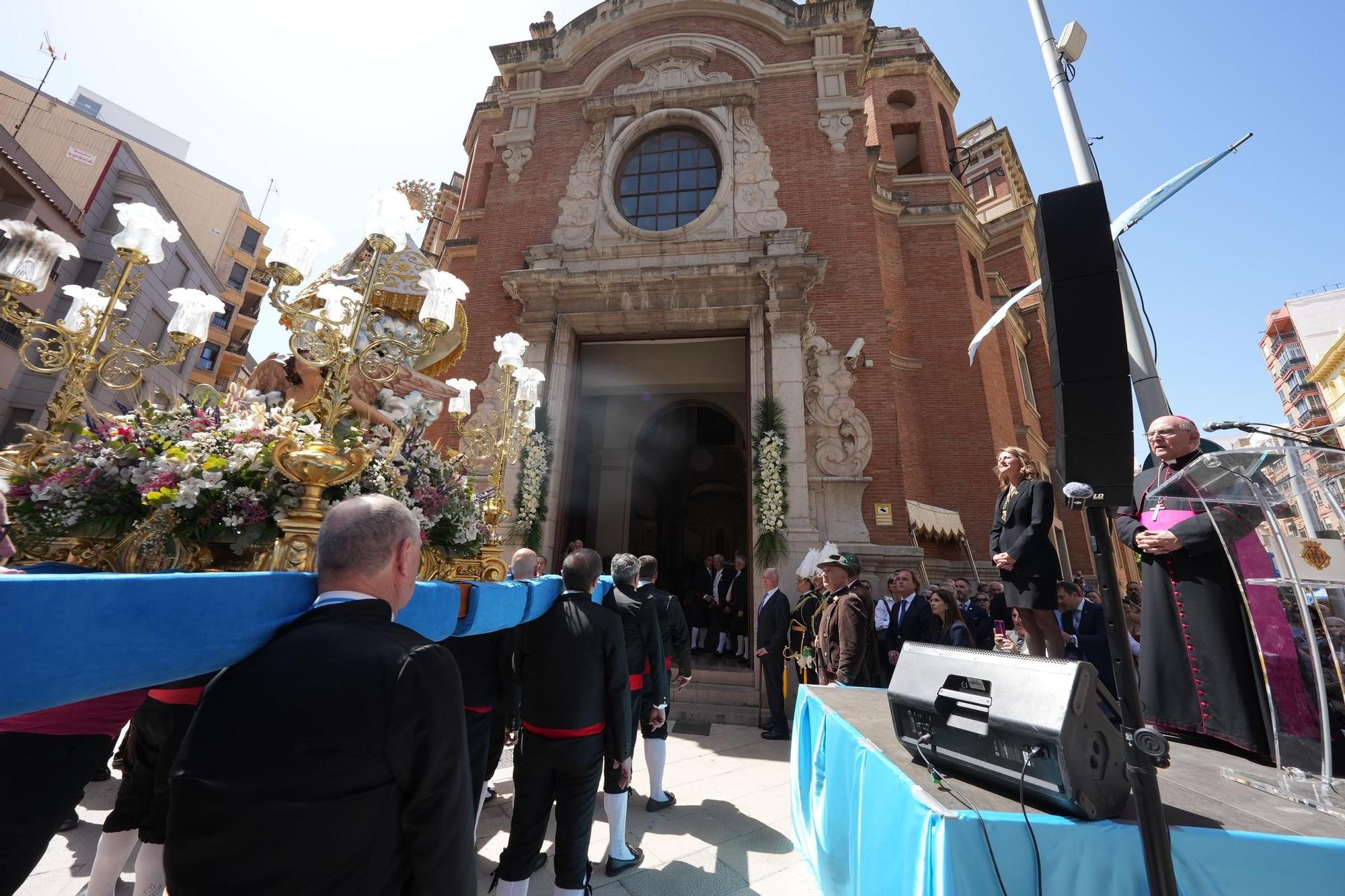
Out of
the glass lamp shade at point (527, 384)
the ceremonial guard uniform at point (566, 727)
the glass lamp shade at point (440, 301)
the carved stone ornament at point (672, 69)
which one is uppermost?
the carved stone ornament at point (672, 69)

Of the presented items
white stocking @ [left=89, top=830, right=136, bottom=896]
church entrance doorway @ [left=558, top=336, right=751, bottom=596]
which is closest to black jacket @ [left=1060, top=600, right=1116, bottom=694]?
white stocking @ [left=89, top=830, right=136, bottom=896]

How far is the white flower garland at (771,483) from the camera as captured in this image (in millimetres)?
8430

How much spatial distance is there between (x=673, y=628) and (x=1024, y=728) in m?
3.77

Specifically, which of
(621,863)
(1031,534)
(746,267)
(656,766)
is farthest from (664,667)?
(746,267)

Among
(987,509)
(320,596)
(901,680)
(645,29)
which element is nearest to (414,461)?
(320,596)

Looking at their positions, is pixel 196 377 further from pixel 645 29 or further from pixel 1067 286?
pixel 1067 286

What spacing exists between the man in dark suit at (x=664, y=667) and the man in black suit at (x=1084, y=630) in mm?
3328

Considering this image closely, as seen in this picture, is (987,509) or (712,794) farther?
(987,509)

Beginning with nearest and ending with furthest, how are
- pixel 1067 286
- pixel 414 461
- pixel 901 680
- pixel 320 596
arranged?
pixel 320 596 < pixel 1067 286 < pixel 901 680 < pixel 414 461

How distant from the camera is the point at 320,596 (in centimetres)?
140

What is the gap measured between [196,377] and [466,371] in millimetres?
26463

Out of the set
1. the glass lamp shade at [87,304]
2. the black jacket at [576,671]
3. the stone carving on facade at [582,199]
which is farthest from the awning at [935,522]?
the glass lamp shade at [87,304]

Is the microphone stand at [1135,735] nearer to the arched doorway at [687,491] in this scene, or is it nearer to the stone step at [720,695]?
the stone step at [720,695]

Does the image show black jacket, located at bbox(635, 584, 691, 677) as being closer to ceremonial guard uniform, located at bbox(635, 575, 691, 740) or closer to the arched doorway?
ceremonial guard uniform, located at bbox(635, 575, 691, 740)
